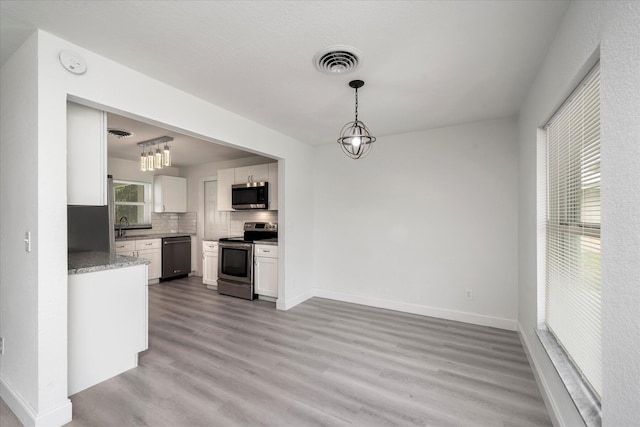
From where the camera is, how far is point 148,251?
554 centimetres

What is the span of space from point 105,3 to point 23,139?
107 centimetres

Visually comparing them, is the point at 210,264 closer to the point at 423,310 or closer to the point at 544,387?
the point at 423,310

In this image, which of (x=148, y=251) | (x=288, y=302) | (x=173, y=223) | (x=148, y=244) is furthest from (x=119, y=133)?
(x=288, y=302)

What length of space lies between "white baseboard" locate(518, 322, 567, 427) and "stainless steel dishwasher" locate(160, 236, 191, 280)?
5897 millimetres

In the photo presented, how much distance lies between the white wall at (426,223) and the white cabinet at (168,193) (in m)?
3.48

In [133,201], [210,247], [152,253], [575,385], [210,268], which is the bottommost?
[210,268]

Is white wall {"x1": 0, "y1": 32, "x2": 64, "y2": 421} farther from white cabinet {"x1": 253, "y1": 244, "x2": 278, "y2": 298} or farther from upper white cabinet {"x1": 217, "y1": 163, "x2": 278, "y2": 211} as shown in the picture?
upper white cabinet {"x1": 217, "y1": 163, "x2": 278, "y2": 211}

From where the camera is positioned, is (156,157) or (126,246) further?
(126,246)

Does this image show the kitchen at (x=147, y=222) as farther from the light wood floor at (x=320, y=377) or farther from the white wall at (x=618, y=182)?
the white wall at (x=618, y=182)

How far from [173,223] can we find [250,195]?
2.77 metres

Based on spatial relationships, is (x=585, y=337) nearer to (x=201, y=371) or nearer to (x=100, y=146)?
(x=201, y=371)

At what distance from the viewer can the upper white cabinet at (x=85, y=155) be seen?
2107 millimetres

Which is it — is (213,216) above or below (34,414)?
above

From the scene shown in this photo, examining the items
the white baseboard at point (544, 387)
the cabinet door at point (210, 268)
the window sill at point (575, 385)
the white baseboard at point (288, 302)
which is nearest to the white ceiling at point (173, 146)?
the cabinet door at point (210, 268)
